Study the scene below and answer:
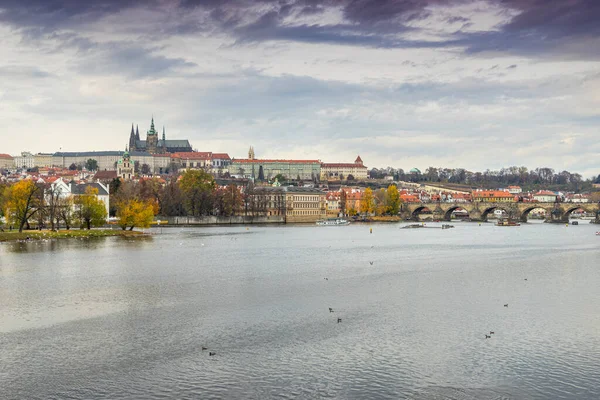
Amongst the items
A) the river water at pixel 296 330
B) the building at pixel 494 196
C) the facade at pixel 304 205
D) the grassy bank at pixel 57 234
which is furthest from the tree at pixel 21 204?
the building at pixel 494 196

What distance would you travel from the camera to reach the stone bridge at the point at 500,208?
11681 cm

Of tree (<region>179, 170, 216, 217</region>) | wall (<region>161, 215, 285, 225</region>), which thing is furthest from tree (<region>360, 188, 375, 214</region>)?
tree (<region>179, 170, 216, 217</region>)

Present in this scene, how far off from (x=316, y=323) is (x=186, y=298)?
7.38m

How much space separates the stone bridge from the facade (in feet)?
48.4

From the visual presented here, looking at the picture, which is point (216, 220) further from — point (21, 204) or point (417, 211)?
point (417, 211)

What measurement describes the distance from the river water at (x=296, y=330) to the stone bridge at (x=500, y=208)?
7626cm

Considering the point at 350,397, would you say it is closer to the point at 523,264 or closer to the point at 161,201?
the point at 523,264

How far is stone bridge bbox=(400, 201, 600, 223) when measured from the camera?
117m

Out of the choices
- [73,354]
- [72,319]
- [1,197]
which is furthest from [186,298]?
[1,197]

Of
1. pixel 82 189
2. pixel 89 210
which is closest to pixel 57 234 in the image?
pixel 89 210

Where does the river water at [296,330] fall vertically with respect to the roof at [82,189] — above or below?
below

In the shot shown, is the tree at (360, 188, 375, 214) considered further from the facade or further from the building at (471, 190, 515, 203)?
the building at (471, 190, 515, 203)

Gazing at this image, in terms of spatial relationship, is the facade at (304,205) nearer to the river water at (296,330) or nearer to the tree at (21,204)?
the tree at (21,204)

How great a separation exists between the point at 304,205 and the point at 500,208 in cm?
3339
